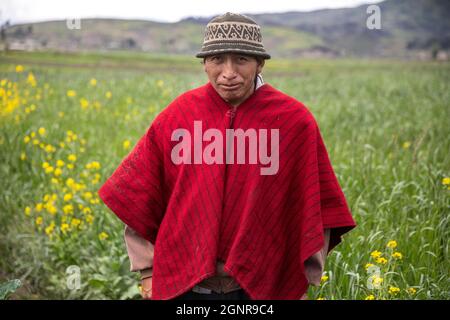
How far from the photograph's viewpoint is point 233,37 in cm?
193

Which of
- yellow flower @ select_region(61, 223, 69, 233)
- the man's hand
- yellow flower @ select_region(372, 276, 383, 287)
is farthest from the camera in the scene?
yellow flower @ select_region(61, 223, 69, 233)

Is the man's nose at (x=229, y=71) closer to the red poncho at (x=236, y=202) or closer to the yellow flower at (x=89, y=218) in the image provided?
the red poncho at (x=236, y=202)

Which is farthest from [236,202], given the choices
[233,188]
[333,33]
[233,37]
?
[333,33]

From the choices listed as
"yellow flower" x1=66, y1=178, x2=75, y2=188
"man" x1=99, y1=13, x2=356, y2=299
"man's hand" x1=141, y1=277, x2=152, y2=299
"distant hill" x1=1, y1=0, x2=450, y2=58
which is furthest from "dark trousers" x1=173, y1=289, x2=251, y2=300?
"distant hill" x1=1, y1=0, x2=450, y2=58

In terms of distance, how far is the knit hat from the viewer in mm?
1927

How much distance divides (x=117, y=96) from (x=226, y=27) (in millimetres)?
7383

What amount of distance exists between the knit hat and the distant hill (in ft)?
62.4

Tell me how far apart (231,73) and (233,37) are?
129mm

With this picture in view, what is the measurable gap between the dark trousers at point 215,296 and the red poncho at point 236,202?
65mm

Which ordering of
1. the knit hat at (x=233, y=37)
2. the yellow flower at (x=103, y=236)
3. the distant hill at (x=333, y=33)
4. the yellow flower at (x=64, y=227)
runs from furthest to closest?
the distant hill at (x=333, y=33) → the yellow flower at (x=64, y=227) → the yellow flower at (x=103, y=236) → the knit hat at (x=233, y=37)

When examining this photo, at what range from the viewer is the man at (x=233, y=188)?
6.57 feet

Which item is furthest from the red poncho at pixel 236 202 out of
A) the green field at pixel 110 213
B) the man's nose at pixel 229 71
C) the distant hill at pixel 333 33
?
the distant hill at pixel 333 33

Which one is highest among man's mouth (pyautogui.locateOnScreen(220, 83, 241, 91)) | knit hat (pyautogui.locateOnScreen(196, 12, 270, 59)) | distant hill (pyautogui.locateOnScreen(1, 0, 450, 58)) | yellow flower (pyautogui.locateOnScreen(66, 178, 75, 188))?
distant hill (pyautogui.locateOnScreen(1, 0, 450, 58))

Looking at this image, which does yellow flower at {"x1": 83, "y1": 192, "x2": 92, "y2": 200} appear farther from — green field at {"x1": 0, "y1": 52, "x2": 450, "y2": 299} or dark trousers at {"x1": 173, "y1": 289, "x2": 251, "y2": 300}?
dark trousers at {"x1": 173, "y1": 289, "x2": 251, "y2": 300}
